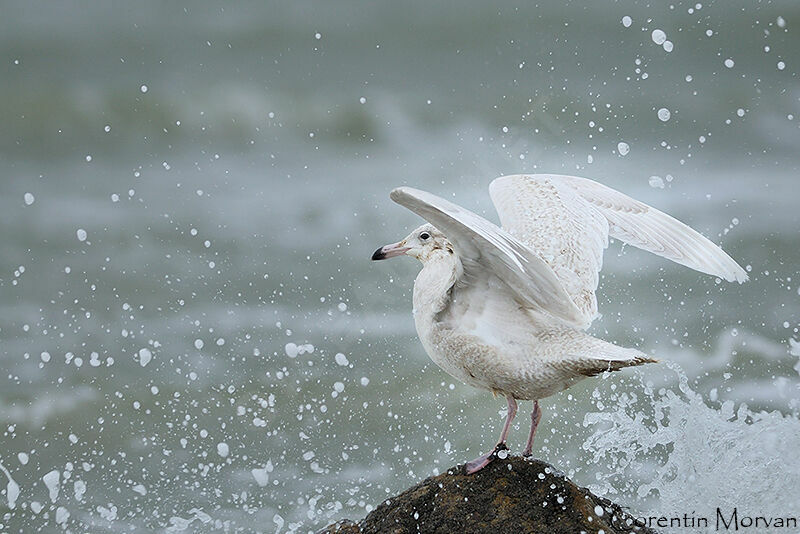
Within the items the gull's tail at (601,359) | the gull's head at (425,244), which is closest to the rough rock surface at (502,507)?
the gull's tail at (601,359)

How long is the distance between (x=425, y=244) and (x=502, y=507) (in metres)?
1.25

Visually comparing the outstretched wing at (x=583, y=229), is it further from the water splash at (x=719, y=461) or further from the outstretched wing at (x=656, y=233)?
the water splash at (x=719, y=461)

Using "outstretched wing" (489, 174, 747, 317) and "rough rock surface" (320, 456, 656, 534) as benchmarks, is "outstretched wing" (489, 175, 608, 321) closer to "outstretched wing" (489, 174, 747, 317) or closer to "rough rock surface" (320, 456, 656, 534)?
"outstretched wing" (489, 174, 747, 317)

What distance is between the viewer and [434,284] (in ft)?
15.8

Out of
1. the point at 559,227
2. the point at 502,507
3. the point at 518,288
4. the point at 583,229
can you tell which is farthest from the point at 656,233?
the point at 502,507

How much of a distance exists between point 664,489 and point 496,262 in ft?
5.24

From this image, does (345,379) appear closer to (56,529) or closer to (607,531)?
(56,529)

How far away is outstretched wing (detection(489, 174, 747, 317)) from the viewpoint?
5.05 m

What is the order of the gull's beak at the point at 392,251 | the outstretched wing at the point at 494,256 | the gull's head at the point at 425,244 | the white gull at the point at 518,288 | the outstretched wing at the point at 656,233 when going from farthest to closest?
1. the outstretched wing at the point at 656,233
2. the gull's beak at the point at 392,251
3. the gull's head at the point at 425,244
4. the white gull at the point at 518,288
5. the outstretched wing at the point at 494,256

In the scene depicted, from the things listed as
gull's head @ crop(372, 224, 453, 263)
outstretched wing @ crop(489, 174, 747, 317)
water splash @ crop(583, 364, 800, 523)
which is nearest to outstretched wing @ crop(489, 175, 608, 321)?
outstretched wing @ crop(489, 174, 747, 317)

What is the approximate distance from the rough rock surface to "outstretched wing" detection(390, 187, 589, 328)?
2.20ft

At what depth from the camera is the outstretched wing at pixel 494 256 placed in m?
4.00

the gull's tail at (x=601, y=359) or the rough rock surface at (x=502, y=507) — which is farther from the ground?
the gull's tail at (x=601, y=359)

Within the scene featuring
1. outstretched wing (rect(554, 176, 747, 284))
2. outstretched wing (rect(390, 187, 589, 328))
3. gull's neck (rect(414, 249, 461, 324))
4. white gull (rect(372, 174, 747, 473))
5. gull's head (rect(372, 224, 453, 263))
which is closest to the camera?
outstretched wing (rect(390, 187, 589, 328))
